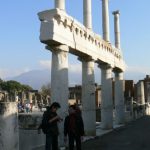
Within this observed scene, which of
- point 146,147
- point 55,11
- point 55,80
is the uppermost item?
point 55,11

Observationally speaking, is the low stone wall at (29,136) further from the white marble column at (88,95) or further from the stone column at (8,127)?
the stone column at (8,127)

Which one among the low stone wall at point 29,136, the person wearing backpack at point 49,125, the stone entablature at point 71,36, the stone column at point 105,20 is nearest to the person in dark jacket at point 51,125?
the person wearing backpack at point 49,125

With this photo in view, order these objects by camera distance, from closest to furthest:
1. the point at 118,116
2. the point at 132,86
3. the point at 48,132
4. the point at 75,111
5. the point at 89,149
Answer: the point at 48,132, the point at 75,111, the point at 89,149, the point at 118,116, the point at 132,86

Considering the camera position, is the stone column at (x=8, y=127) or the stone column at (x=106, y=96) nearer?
the stone column at (x=8, y=127)

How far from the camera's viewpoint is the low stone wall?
1503 cm

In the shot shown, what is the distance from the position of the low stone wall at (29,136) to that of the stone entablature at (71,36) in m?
3.11

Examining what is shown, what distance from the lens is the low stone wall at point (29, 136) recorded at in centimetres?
1503

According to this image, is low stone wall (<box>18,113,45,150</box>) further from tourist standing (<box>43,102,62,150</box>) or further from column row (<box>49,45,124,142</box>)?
tourist standing (<box>43,102,62,150</box>)

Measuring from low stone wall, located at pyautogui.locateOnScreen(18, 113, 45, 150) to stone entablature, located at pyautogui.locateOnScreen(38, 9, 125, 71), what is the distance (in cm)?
311

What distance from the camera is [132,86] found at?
275 ft

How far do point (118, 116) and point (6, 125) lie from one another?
24454 mm

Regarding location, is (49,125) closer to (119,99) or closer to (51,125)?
(51,125)

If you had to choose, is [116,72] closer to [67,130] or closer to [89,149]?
[89,149]

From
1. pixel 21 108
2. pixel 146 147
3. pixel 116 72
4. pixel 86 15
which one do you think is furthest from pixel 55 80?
pixel 21 108
